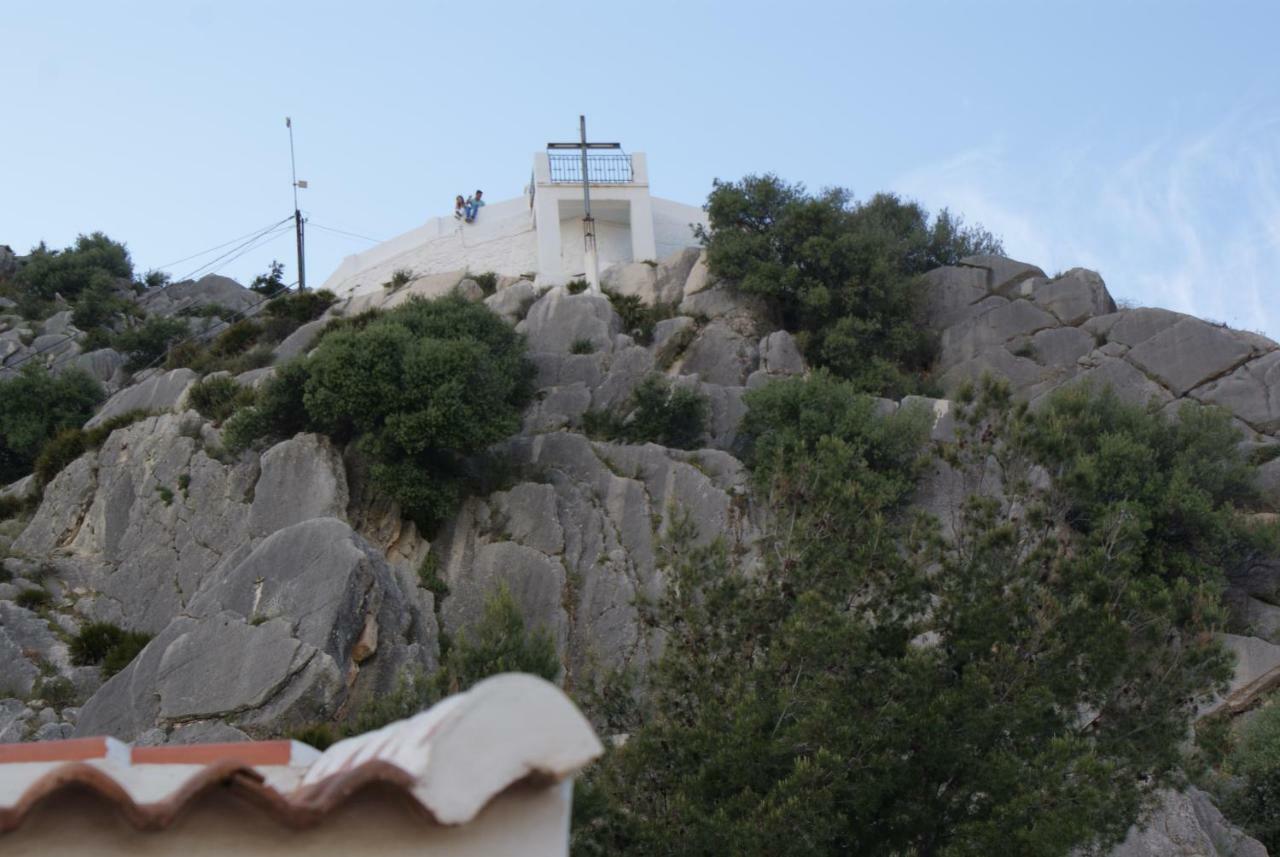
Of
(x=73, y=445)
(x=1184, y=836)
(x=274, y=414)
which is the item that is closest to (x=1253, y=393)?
(x=1184, y=836)

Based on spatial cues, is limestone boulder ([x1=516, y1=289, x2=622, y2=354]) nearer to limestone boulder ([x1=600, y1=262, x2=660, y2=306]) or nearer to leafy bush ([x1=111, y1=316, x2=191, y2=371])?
limestone boulder ([x1=600, y1=262, x2=660, y2=306])

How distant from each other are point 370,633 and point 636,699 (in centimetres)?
697

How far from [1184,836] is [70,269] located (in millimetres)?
42034

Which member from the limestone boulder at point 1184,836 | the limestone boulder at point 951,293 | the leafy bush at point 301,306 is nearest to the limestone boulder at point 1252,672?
the limestone boulder at point 1184,836

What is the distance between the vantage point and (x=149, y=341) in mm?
41281

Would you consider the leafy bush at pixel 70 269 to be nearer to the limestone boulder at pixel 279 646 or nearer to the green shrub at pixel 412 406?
the green shrub at pixel 412 406

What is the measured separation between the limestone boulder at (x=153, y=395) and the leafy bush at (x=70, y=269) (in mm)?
14324

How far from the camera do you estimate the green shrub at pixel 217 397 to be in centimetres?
3102

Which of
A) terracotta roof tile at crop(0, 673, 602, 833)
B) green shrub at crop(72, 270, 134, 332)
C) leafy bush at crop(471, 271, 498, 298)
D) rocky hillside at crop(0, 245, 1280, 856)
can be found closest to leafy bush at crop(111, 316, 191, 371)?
rocky hillside at crop(0, 245, 1280, 856)

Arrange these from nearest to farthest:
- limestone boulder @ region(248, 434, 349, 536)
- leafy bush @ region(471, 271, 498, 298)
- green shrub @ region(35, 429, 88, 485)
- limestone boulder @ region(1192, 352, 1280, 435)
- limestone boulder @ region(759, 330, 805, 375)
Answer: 1. limestone boulder @ region(248, 434, 349, 536)
2. green shrub @ region(35, 429, 88, 485)
3. limestone boulder @ region(1192, 352, 1280, 435)
4. limestone boulder @ region(759, 330, 805, 375)
5. leafy bush @ region(471, 271, 498, 298)

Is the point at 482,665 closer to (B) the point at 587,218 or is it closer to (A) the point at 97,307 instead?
(B) the point at 587,218

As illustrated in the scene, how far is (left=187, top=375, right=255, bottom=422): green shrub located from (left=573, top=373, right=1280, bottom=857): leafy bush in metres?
16.3

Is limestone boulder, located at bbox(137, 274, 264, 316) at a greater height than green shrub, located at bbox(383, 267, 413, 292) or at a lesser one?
greater

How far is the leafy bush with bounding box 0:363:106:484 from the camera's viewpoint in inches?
1426
